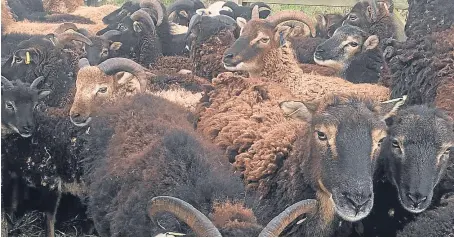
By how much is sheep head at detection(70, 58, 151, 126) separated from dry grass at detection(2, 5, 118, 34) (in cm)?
182

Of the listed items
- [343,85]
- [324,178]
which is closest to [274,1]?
[343,85]

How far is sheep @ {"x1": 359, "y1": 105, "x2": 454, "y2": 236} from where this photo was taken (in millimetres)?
4918

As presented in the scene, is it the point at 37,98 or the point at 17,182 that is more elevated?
the point at 37,98

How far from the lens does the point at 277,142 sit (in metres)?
5.46

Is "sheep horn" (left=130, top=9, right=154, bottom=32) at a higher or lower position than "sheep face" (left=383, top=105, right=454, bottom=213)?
lower

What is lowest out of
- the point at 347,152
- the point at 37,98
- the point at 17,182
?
the point at 17,182

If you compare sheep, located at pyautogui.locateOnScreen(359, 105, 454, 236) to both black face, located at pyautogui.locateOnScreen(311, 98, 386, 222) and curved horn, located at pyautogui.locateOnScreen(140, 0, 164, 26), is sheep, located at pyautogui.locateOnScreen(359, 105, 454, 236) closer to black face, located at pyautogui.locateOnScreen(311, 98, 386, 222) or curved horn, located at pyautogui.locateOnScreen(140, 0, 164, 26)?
black face, located at pyautogui.locateOnScreen(311, 98, 386, 222)

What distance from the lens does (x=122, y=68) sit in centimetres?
689

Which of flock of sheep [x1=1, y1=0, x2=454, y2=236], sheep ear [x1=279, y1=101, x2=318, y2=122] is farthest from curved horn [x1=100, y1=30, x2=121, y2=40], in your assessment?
sheep ear [x1=279, y1=101, x2=318, y2=122]

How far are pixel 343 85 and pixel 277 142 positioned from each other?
1388 mm

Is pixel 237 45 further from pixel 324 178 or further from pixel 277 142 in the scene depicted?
pixel 324 178

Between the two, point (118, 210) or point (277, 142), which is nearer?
point (118, 210)

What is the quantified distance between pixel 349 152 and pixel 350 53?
8.92ft

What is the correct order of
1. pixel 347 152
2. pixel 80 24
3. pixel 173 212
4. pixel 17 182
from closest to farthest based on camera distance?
pixel 173 212 < pixel 347 152 < pixel 17 182 < pixel 80 24
